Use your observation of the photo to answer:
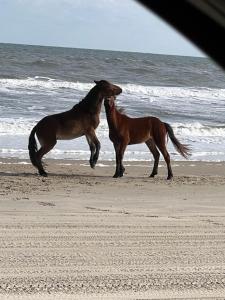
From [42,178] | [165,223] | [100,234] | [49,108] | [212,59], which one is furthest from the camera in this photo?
[49,108]

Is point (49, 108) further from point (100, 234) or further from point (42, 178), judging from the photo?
point (100, 234)

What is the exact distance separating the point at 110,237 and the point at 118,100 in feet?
62.3

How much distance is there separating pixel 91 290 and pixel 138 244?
156cm

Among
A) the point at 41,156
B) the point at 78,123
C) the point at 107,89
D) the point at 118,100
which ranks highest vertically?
the point at 107,89

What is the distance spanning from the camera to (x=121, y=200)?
9008mm

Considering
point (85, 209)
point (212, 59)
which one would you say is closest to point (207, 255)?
point (85, 209)

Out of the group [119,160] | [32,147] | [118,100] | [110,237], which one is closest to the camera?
[110,237]

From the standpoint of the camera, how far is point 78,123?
1139 centimetres

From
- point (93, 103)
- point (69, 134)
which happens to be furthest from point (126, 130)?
point (69, 134)

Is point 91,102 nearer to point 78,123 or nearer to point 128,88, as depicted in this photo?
point 78,123

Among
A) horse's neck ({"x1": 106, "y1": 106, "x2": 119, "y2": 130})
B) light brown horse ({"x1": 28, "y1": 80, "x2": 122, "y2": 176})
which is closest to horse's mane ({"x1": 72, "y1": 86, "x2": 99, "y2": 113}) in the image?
light brown horse ({"x1": 28, "y1": 80, "x2": 122, "y2": 176})

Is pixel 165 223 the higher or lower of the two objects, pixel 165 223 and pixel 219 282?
the lower

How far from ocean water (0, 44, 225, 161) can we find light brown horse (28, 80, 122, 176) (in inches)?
77.7

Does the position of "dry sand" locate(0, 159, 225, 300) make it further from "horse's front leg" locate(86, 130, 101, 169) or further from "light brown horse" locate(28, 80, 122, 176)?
"light brown horse" locate(28, 80, 122, 176)
